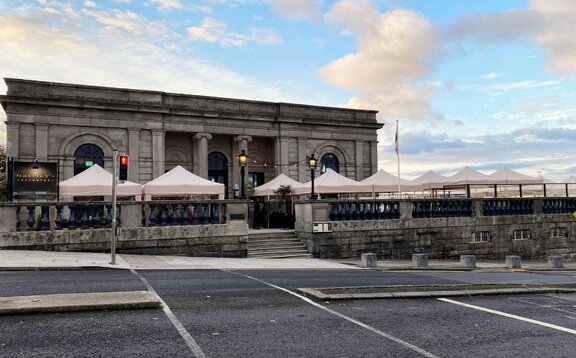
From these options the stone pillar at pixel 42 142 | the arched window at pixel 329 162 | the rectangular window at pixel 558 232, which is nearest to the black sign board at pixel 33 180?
the stone pillar at pixel 42 142

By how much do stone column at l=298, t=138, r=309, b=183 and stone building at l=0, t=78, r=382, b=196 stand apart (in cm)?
8

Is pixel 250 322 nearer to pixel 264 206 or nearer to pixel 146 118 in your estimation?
pixel 264 206

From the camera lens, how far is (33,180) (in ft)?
67.6

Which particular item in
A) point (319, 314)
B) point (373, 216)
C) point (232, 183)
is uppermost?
point (232, 183)

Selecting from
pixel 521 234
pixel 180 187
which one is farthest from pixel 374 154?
pixel 180 187

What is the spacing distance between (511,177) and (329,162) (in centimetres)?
1418

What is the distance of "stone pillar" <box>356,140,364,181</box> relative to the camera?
1581 inches

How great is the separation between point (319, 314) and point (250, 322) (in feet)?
4.55

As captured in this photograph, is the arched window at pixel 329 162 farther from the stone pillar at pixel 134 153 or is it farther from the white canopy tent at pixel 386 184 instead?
the stone pillar at pixel 134 153

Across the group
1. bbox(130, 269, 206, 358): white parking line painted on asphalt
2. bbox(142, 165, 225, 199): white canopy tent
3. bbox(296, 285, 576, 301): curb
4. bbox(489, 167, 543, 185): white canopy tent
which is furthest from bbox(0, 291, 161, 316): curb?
bbox(489, 167, 543, 185): white canopy tent

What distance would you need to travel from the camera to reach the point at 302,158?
37875mm

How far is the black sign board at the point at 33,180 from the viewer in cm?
2031

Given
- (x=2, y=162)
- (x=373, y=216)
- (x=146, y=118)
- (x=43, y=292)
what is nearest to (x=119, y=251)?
(x=43, y=292)

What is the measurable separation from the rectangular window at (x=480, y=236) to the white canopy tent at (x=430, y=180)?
24.2 ft
